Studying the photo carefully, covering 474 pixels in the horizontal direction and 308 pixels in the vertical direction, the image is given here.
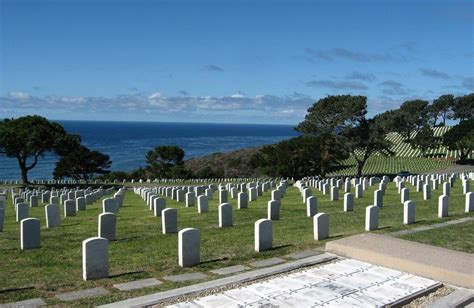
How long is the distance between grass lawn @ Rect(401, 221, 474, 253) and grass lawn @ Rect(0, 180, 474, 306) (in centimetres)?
37

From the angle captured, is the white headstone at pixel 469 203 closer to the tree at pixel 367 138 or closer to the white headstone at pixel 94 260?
the white headstone at pixel 94 260

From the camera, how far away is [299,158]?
4825 centimetres

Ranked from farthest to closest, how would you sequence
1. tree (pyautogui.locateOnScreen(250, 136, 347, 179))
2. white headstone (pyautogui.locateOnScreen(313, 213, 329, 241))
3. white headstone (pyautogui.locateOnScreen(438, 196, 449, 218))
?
1. tree (pyautogui.locateOnScreen(250, 136, 347, 179))
2. white headstone (pyautogui.locateOnScreen(438, 196, 449, 218))
3. white headstone (pyautogui.locateOnScreen(313, 213, 329, 241))

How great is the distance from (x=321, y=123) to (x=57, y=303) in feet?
157

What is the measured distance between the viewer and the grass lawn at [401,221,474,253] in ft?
35.4

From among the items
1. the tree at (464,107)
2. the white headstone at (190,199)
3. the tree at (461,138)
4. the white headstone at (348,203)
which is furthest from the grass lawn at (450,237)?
the tree at (464,107)

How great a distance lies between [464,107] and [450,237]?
4074 inches

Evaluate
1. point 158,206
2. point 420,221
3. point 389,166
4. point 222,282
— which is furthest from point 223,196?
point 389,166

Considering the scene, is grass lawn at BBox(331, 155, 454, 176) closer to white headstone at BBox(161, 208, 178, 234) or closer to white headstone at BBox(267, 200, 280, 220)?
white headstone at BBox(267, 200, 280, 220)

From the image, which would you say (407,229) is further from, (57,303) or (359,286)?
(57,303)

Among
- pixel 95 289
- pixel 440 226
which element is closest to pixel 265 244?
pixel 95 289

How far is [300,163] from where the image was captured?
48500mm

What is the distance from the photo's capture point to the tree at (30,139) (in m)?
41.6

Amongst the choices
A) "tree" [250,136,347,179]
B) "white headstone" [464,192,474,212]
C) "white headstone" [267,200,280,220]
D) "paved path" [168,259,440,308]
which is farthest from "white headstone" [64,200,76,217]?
"tree" [250,136,347,179]
